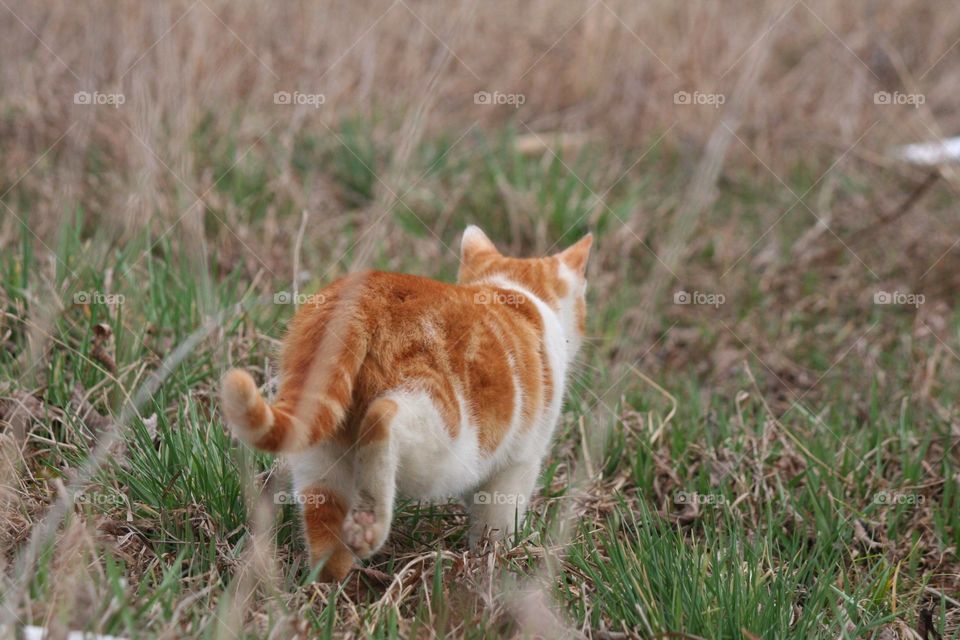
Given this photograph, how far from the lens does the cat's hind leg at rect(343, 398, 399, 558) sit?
211 centimetres

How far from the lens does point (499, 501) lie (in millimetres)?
2689

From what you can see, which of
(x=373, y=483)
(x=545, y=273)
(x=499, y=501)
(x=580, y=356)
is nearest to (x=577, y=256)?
(x=545, y=273)

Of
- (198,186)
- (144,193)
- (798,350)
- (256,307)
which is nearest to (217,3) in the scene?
(198,186)

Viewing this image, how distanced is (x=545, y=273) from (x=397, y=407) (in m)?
1.06

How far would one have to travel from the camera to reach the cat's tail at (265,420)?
73.6 inches

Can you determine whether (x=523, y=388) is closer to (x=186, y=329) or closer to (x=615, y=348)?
(x=186, y=329)

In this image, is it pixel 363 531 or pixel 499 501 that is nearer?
pixel 363 531

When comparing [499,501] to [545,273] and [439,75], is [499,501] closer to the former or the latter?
[545,273]

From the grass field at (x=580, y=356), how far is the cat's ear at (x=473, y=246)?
1.40 ft

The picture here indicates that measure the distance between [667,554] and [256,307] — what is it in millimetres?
1821

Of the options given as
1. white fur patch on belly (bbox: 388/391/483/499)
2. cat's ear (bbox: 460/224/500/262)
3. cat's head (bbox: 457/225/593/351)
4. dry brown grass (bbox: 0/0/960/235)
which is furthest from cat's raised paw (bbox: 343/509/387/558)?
dry brown grass (bbox: 0/0/960/235)

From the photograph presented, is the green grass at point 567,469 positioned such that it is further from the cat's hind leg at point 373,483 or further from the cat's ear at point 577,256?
the cat's ear at point 577,256

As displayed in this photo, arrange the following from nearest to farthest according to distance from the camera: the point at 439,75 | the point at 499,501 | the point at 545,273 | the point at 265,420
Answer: the point at 265,420
the point at 499,501
the point at 545,273
the point at 439,75

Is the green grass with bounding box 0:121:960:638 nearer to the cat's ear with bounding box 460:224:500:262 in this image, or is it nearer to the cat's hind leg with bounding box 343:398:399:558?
the cat's hind leg with bounding box 343:398:399:558
